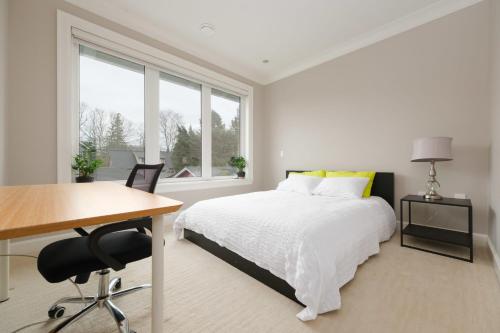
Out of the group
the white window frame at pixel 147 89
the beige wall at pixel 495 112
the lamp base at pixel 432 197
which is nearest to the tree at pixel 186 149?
the white window frame at pixel 147 89

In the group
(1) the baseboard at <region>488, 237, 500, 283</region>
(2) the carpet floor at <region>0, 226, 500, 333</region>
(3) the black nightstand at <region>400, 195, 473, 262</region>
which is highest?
(3) the black nightstand at <region>400, 195, 473, 262</region>

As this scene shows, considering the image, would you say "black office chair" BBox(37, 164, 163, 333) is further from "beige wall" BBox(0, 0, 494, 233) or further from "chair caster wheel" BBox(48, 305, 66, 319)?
"beige wall" BBox(0, 0, 494, 233)

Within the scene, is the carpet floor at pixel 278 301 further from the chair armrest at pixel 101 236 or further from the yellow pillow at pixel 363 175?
the yellow pillow at pixel 363 175

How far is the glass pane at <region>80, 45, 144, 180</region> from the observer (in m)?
2.67

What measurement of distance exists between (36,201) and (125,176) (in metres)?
2.08

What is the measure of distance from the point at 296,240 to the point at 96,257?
1.17m

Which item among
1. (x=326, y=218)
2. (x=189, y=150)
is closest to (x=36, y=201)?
(x=326, y=218)

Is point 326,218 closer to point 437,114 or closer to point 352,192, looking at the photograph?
point 352,192

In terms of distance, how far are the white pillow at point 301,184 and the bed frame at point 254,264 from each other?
0.83m

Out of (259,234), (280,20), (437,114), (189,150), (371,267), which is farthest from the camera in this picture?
(189,150)

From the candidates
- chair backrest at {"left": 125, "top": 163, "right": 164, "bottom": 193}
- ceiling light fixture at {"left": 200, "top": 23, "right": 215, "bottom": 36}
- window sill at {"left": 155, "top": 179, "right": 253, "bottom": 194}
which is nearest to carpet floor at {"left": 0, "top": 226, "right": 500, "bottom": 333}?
chair backrest at {"left": 125, "top": 163, "right": 164, "bottom": 193}

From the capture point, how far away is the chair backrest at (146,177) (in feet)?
5.66

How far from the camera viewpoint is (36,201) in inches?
40.2

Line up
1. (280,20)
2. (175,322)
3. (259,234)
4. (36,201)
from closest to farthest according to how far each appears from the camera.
A: (36,201)
(175,322)
(259,234)
(280,20)
